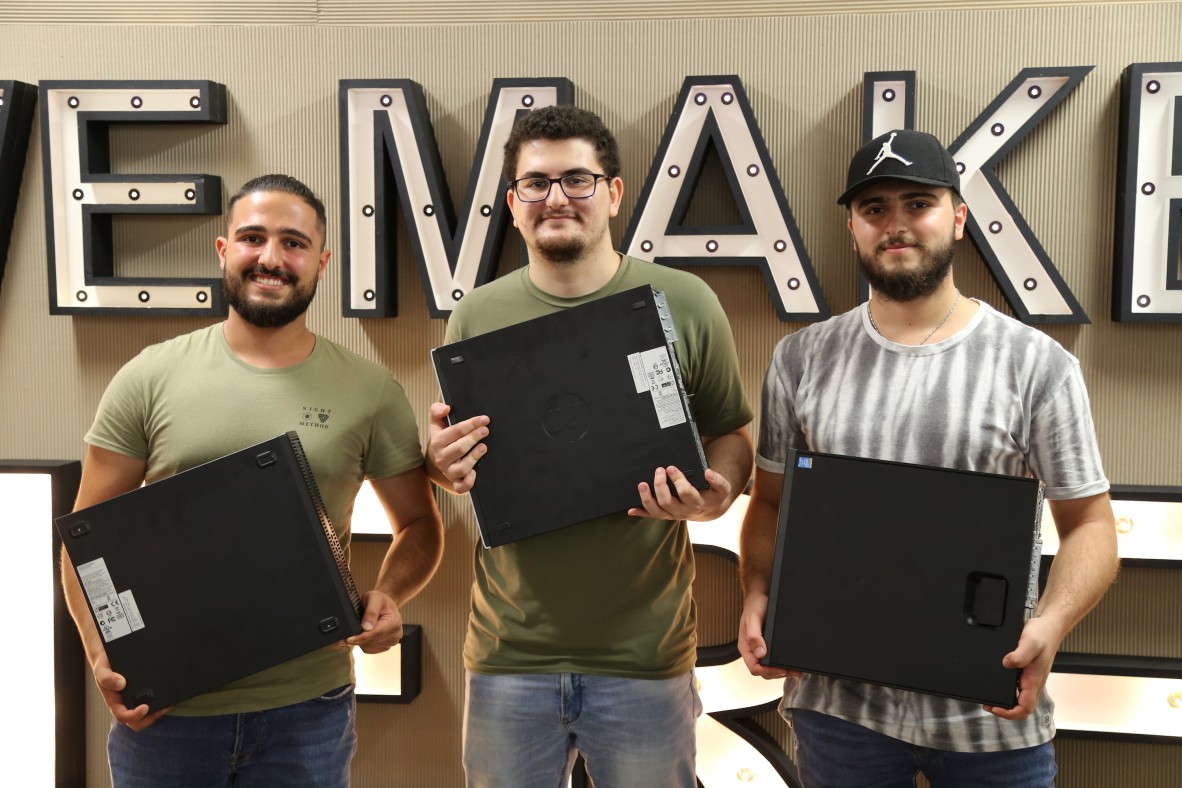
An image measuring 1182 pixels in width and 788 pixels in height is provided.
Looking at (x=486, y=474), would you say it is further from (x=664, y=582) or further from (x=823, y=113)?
(x=823, y=113)

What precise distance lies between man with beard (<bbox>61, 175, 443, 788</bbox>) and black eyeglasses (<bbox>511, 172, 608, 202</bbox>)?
17.2 inches

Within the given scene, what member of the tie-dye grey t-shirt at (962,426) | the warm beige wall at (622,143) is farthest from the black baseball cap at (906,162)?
the warm beige wall at (622,143)

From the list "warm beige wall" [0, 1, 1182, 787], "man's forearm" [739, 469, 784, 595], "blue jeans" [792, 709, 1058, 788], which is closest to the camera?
"blue jeans" [792, 709, 1058, 788]

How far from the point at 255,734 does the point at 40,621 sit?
1.26m

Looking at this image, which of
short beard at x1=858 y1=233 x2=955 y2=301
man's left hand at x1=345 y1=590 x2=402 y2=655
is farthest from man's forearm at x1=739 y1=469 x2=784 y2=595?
man's left hand at x1=345 y1=590 x2=402 y2=655

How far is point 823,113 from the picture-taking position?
2.38 m

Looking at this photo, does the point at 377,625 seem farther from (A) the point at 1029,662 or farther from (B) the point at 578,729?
(A) the point at 1029,662

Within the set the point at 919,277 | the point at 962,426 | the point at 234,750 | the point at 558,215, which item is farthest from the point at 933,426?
the point at 234,750

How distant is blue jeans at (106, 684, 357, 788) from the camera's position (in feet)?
5.30

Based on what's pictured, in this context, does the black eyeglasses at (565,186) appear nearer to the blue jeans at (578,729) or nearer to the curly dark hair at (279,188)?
the curly dark hair at (279,188)

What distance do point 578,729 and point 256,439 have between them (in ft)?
2.76

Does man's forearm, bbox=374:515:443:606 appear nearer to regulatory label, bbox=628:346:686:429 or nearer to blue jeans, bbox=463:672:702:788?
blue jeans, bbox=463:672:702:788

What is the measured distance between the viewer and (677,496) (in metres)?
1.58

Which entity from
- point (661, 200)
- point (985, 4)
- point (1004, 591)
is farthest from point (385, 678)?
point (985, 4)
